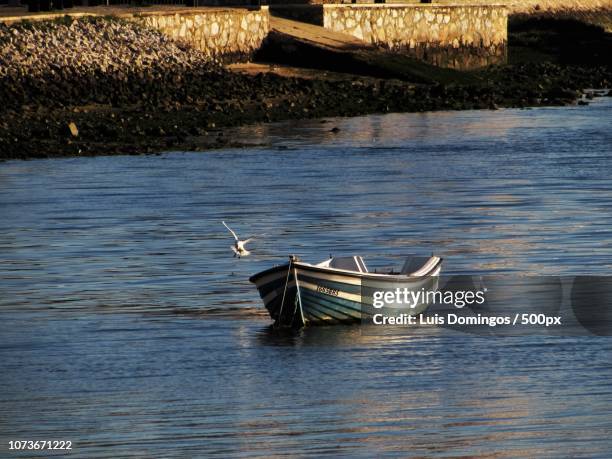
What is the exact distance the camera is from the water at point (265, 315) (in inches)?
662

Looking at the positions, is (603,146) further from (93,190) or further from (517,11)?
(517,11)

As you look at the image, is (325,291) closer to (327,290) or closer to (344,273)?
(327,290)

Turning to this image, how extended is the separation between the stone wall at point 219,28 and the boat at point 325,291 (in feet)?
116

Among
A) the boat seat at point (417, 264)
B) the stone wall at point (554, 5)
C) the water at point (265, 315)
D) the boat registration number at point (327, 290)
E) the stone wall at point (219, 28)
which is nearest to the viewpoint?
the water at point (265, 315)

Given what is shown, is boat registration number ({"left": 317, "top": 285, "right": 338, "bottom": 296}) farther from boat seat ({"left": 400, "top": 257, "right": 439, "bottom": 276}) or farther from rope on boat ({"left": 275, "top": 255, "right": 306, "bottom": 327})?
boat seat ({"left": 400, "top": 257, "right": 439, "bottom": 276})

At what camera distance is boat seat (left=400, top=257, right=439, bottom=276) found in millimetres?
21906

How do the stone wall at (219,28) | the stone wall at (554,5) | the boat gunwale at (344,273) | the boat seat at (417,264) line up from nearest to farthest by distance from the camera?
the boat gunwale at (344,273) → the boat seat at (417,264) → the stone wall at (219,28) → the stone wall at (554,5)

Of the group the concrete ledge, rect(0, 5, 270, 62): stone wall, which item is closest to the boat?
rect(0, 5, 270, 62): stone wall

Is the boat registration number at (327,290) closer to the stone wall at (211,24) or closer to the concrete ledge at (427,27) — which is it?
the stone wall at (211,24)

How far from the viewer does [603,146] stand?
46125 millimetres

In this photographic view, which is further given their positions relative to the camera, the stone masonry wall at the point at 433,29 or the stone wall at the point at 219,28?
the stone masonry wall at the point at 433,29

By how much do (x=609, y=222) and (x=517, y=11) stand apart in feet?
218

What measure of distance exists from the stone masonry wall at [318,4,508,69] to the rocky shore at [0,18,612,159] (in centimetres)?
421

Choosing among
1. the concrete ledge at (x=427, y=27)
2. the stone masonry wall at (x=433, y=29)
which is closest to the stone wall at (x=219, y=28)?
the concrete ledge at (x=427, y=27)
